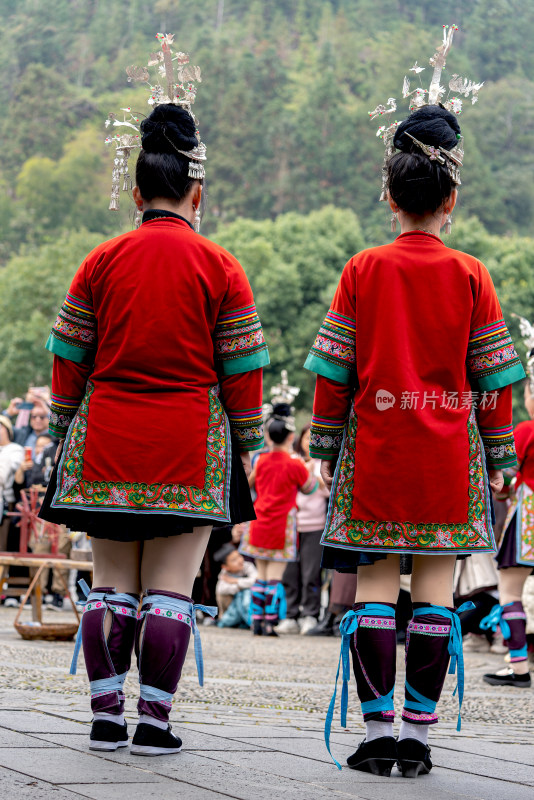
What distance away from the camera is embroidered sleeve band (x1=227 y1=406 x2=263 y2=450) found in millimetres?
3791

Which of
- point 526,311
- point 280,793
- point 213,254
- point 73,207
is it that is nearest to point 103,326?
point 213,254

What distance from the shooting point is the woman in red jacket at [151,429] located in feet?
11.8

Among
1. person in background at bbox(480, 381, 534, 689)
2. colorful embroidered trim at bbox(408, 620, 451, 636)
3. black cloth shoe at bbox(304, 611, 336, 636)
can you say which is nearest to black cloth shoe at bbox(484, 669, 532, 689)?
person in background at bbox(480, 381, 534, 689)

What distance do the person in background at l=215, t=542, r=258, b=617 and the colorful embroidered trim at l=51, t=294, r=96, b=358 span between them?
8.61 meters

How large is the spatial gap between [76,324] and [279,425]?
7.87 m

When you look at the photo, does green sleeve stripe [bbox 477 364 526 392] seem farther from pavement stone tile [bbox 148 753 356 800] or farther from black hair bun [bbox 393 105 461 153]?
pavement stone tile [bbox 148 753 356 800]

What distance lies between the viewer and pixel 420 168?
3.83m

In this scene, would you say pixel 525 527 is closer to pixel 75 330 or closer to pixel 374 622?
pixel 374 622

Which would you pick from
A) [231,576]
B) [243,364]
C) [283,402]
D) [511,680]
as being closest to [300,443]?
[283,402]

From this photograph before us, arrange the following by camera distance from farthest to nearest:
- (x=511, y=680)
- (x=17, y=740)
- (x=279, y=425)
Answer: (x=279, y=425) < (x=511, y=680) < (x=17, y=740)

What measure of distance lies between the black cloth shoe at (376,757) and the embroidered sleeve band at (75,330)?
1.43 metres

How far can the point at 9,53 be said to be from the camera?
4633 inches

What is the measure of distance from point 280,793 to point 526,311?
1735 inches

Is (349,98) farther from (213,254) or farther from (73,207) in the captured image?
(213,254)
